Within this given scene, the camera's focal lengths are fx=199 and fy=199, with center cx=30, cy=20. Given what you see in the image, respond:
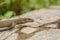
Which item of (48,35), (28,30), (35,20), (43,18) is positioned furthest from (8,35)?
(43,18)

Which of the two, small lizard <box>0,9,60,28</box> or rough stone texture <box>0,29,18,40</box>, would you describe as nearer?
rough stone texture <box>0,29,18,40</box>

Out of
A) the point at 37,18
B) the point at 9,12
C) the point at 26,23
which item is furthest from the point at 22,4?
the point at 26,23

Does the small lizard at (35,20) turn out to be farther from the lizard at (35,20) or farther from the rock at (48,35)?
the rock at (48,35)

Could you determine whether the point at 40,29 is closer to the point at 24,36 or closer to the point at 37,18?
the point at 24,36

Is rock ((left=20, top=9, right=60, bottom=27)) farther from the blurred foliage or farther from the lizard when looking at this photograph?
the blurred foliage

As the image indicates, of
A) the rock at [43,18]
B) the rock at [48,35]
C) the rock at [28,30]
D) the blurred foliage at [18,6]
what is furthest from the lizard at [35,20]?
the blurred foliage at [18,6]

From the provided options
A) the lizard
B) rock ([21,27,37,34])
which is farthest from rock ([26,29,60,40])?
the lizard
